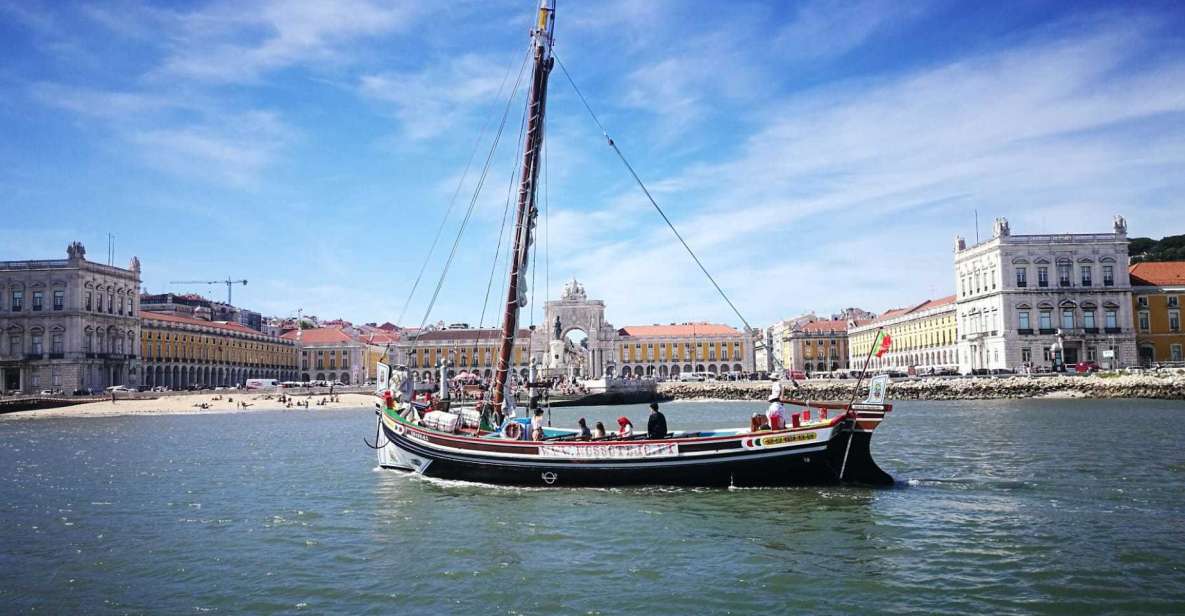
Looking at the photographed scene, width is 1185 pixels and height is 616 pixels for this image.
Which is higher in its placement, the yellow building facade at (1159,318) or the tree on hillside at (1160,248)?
the tree on hillside at (1160,248)

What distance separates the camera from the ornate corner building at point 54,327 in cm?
8262

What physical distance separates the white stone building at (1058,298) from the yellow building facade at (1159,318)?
4.71 ft

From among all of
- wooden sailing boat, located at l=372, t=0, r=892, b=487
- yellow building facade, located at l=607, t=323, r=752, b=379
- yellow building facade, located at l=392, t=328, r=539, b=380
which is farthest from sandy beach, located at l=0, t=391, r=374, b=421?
yellow building facade, located at l=607, t=323, r=752, b=379

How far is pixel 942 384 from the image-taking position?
221 feet

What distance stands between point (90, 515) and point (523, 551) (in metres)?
10.5

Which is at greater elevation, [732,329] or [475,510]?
[732,329]

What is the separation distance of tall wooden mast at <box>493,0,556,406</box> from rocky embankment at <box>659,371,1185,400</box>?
142ft

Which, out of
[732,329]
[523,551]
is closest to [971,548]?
[523,551]

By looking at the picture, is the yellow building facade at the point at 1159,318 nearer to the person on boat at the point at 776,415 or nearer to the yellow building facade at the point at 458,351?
the person on boat at the point at 776,415

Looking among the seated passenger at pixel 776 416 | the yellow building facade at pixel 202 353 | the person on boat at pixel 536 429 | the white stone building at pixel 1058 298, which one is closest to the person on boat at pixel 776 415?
the seated passenger at pixel 776 416

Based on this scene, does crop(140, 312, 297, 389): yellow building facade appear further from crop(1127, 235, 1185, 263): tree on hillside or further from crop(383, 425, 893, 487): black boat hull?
crop(1127, 235, 1185, 263): tree on hillside

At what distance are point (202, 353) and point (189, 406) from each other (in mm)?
42281

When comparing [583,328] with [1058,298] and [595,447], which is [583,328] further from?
[595,447]

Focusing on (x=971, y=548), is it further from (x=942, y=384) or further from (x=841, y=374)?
(x=841, y=374)
